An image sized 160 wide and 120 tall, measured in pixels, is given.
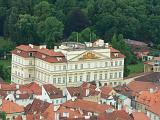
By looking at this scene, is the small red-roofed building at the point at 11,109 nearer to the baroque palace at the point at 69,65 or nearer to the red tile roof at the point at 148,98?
the red tile roof at the point at 148,98

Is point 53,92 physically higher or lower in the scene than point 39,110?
higher

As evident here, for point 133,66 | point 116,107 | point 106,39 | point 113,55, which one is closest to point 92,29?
point 106,39

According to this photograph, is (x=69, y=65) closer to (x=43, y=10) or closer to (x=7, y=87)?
(x=7, y=87)

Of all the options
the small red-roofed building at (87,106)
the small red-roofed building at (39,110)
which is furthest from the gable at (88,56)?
the small red-roofed building at (87,106)

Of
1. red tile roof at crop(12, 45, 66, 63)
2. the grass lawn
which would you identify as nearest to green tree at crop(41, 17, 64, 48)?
the grass lawn

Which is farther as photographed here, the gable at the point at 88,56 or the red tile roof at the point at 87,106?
the gable at the point at 88,56

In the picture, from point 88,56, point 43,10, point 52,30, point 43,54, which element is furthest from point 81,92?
point 43,10

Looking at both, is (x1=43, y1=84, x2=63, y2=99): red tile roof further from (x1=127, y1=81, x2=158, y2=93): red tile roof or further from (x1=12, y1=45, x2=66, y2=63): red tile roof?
(x1=12, y1=45, x2=66, y2=63): red tile roof
